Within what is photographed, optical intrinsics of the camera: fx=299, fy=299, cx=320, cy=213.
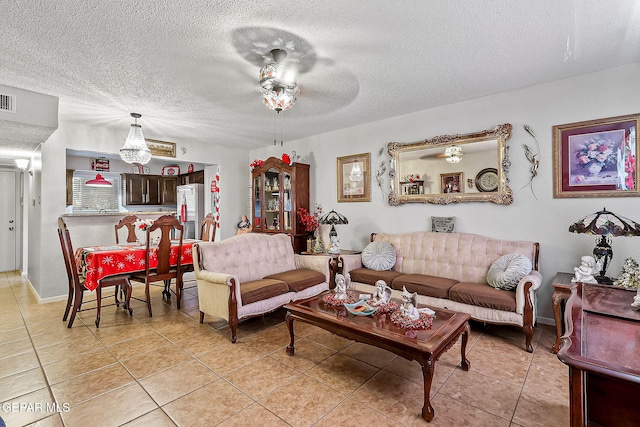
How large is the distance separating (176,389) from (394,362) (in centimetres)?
162

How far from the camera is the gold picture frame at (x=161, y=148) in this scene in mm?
4977

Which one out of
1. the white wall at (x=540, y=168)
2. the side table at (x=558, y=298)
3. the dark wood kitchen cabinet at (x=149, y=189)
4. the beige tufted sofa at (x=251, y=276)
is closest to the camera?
the side table at (x=558, y=298)

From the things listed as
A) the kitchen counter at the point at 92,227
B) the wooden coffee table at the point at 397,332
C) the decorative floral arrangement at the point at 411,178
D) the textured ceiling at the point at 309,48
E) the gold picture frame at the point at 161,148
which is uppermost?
the textured ceiling at the point at 309,48

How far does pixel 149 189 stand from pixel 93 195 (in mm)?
1105

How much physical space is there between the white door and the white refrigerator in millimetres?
3212

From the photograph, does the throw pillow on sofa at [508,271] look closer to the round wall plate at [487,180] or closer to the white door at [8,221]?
the round wall plate at [487,180]

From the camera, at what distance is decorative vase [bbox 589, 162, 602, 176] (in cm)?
283

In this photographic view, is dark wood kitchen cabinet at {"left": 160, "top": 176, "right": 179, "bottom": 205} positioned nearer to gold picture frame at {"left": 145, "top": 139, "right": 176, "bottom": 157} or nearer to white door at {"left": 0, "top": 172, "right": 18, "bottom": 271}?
gold picture frame at {"left": 145, "top": 139, "right": 176, "bottom": 157}

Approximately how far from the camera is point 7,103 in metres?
2.99

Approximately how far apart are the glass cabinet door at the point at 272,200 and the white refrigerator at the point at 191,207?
203cm

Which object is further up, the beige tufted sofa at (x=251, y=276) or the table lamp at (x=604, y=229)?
the table lamp at (x=604, y=229)

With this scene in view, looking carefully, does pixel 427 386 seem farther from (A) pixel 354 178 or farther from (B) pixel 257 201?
(B) pixel 257 201

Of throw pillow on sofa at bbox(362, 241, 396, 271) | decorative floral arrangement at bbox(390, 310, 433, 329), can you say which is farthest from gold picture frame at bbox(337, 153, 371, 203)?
decorative floral arrangement at bbox(390, 310, 433, 329)

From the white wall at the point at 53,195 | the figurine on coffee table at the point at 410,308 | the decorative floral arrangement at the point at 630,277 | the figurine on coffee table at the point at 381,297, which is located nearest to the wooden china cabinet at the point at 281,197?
the white wall at the point at 53,195
